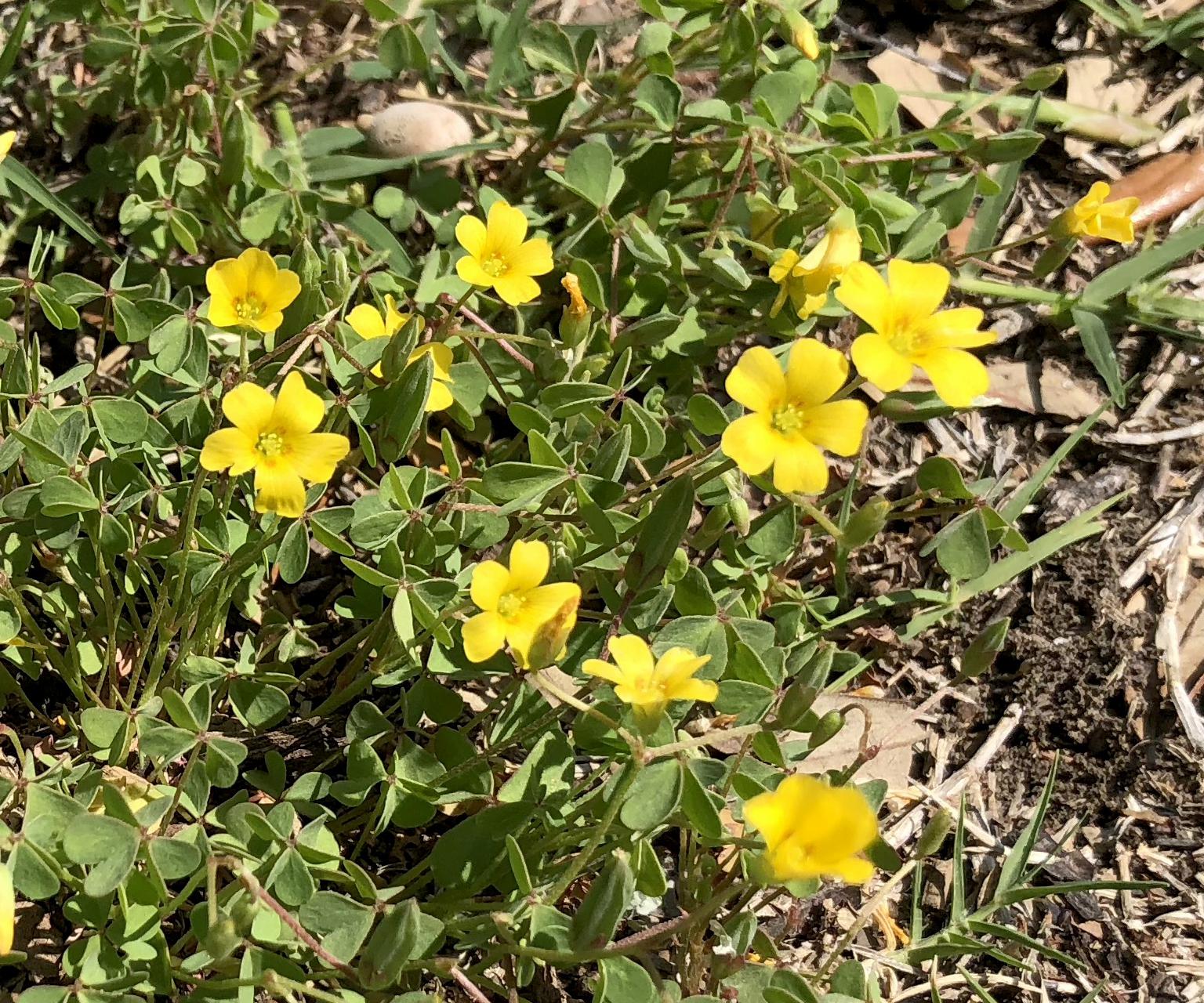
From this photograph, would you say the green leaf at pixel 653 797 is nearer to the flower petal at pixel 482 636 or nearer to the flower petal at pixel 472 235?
the flower petal at pixel 482 636

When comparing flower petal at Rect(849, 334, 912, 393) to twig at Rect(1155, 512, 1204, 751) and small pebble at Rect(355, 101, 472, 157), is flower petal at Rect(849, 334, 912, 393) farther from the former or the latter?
small pebble at Rect(355, 101, 472, 157)

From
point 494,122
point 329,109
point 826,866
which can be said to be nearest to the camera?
point 826,866

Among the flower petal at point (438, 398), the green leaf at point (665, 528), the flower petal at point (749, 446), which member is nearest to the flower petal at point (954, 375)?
the flower petal at point (749, 446)

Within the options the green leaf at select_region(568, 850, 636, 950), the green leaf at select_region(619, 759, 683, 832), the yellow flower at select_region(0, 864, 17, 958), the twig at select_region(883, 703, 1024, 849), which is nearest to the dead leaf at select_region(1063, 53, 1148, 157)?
the twig at select_region(883, 703, 1024, 849)

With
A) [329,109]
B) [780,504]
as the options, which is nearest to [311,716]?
[780,504]

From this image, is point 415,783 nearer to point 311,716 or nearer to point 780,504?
point 311,716

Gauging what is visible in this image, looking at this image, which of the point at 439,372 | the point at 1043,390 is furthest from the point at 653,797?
the point at 1043,390

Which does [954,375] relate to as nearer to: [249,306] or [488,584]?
[488,584]

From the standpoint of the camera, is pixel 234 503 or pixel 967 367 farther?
pixel 234 503
